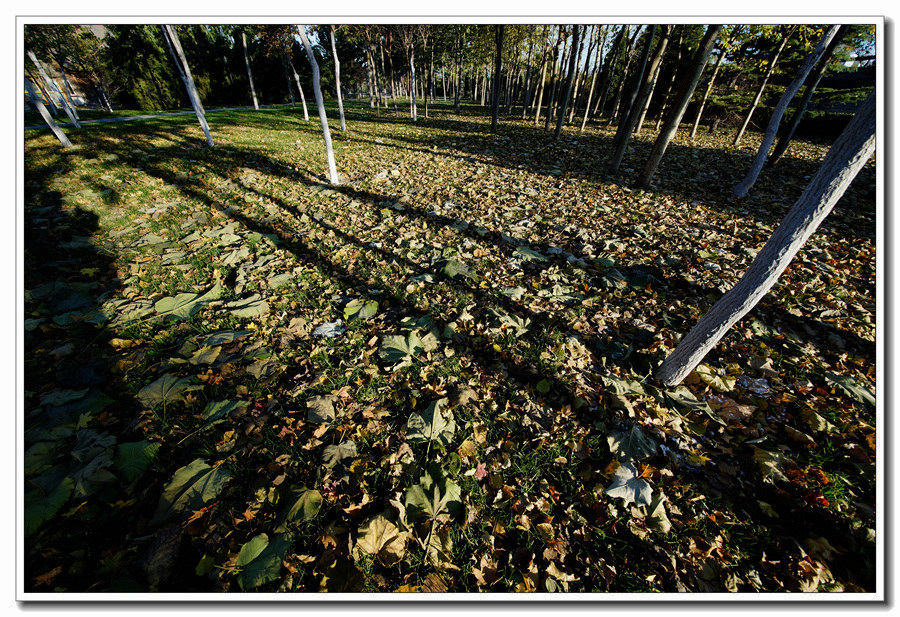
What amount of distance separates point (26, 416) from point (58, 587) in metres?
1.77

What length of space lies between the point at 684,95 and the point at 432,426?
9.23 metres

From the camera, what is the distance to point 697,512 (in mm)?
2162

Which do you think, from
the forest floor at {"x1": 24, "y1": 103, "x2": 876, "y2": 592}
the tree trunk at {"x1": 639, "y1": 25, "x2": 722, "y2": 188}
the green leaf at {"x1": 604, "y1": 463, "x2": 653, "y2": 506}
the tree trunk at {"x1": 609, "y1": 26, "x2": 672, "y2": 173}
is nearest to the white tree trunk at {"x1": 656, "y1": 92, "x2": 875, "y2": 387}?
the forest floor at {"x1": 24, "y1": 103, "x2": 876, "y2": 592}

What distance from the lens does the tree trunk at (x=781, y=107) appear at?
618 cm

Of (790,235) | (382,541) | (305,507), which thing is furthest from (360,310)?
(790,235)

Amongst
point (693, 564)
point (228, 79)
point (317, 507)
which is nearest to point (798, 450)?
point (693, 564)

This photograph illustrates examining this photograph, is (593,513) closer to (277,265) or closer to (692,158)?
(277,265)

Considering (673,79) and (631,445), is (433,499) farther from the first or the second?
(673,79)

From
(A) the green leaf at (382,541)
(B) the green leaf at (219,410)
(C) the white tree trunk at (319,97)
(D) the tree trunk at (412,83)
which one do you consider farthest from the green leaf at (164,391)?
(D) the tree trunk at (412,83)

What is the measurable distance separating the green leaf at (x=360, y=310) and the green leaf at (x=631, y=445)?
9.65 feet

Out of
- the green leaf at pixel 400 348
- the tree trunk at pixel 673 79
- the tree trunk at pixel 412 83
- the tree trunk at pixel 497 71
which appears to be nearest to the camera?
the green leaf at pixel 400 348

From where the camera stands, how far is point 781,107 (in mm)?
7047

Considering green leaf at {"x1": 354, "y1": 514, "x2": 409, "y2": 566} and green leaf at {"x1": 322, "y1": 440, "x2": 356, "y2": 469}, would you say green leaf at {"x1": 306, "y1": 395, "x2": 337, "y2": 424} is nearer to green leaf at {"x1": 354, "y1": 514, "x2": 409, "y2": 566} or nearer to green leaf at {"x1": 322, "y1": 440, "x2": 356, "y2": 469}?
green leaf at {"x1": 322, "y1": 440, "x2": 356, "y2": 469}

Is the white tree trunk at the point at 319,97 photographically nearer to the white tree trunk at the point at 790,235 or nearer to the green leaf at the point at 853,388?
the white tree trunk at the point at 790,235
